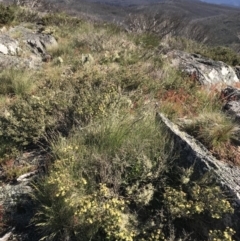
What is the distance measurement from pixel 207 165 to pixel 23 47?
314 inches

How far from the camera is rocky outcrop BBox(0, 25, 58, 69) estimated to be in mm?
9570

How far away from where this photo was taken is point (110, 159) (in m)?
4.64

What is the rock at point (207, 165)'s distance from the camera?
4062 millimetres

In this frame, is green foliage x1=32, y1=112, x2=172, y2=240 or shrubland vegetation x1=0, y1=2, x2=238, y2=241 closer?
green foliage x1=32, y1=112, x2=172, y2=240

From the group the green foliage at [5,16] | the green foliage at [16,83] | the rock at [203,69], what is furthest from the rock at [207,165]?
the green foliage at [5,16]

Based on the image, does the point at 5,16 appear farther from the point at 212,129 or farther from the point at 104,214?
the point at 104,214

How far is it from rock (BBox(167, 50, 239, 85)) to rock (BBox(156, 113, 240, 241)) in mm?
4285

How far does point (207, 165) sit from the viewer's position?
451cm

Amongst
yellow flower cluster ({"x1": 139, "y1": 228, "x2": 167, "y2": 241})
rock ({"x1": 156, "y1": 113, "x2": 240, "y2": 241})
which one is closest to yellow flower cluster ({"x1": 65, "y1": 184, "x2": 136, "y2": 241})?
yellow flower cluster ({"x1": 139, "y1": 228, "x2": 167, "y2": 241})

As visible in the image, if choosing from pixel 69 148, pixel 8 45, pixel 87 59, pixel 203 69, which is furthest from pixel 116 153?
pixel 8 45

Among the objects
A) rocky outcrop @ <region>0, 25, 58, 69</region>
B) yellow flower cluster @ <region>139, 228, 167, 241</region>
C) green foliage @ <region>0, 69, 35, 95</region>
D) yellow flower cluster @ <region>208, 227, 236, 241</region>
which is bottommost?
rocky outcrop @ <region>0, 25, 58, 69</region>

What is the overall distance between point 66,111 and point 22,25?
826 centimetres

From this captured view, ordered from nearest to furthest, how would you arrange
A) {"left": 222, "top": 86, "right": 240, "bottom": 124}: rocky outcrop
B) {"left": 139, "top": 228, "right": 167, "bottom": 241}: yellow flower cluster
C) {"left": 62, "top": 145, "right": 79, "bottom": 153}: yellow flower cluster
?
{"left": 139, "top": 228, "right": 167, "bottom": 241}: yellow flower cluster
{"left": 62, "top": 145, "right": 79, "bottom": 153}: yellow flower cluster
{"left": 222, "top": 86, "right": 240, "bottom": 124}: rocky outcrop

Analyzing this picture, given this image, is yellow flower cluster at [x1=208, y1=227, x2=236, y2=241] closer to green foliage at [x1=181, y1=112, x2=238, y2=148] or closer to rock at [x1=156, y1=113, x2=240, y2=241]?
rock at [x1=156, y1=113, x2=240, y2=241]
